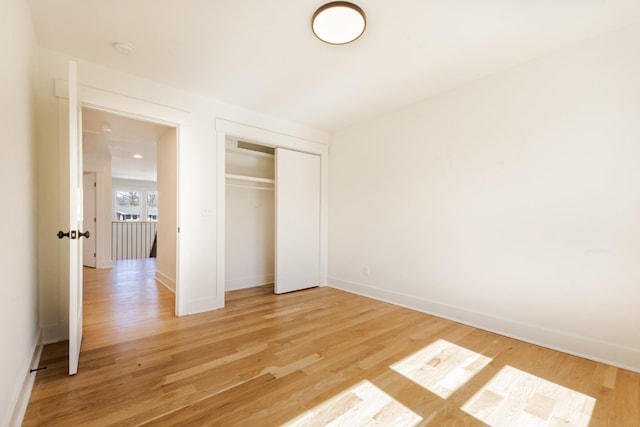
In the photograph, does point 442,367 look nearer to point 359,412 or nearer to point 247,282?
point 359,412

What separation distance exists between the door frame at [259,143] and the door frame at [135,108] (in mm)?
407

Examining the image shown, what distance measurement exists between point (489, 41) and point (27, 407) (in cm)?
380

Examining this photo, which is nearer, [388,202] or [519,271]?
[519,271]

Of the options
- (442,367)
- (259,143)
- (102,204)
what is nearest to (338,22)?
(259,143)

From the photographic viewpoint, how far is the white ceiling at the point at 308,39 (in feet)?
6.08

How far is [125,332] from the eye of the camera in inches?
101

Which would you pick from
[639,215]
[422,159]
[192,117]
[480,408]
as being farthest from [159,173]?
[639,215]

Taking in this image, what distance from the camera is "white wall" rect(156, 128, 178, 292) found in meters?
3.89

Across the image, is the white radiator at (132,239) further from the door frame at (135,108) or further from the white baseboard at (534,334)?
the white baseboard at (534,334)

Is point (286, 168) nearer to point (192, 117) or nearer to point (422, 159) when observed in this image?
point (192, 117)

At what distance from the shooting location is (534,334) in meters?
2.39

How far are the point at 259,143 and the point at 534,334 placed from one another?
3.52 m

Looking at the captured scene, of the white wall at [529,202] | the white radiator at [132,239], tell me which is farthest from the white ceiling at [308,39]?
the white radiator at [132,239]

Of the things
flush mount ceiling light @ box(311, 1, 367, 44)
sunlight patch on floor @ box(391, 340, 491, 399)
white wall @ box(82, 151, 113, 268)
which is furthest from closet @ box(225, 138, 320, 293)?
white wall @ box(82, 151, 113, 268)
